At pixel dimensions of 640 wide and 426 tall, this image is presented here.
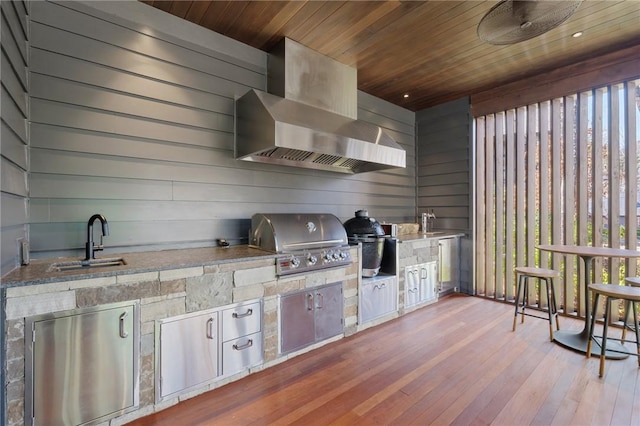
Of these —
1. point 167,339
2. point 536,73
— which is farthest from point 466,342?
point 536,73

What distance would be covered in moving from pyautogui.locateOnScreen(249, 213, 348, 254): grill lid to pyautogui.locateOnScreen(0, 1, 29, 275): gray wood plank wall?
166 cm

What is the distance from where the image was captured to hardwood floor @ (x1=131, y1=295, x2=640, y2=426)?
1859mm

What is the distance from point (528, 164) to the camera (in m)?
3.94

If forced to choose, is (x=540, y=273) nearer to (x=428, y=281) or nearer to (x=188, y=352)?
(x=428, y=281)

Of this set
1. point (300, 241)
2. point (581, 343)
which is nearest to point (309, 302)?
point (300, 241)

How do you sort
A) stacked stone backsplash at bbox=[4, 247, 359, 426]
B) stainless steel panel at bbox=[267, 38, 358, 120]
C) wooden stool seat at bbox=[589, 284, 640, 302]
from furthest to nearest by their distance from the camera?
stainless steel panel at bbox=[267, 38, 358, 120] < wooden stool seat at bbox=[589, 284, 640, 302] < stacked stone backsplash at bbox=[4, 247, 359, 426]

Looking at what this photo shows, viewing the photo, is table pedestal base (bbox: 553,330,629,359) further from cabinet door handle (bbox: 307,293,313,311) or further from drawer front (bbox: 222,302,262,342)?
drawer front (bbox: 222,302,262,342)

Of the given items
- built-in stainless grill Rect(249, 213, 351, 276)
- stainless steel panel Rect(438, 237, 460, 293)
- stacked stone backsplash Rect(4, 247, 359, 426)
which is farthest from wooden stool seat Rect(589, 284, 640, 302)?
stacked stone backsplash Rect(4, 247, 359, 426)

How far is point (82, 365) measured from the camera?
1670 mm

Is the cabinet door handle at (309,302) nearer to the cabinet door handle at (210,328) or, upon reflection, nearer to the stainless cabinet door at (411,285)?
the cabinet door handle at (210,328)

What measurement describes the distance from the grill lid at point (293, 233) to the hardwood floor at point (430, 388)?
1.01 metres

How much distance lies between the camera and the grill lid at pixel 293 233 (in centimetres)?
267

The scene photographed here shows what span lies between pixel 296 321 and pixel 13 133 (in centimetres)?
237

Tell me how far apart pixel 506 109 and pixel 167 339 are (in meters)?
4.88
